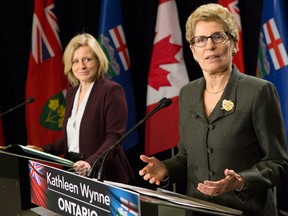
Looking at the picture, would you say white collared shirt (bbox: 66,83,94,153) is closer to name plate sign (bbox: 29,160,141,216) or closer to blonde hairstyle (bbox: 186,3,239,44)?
name plate sign (bbox: 29,160,141,216)

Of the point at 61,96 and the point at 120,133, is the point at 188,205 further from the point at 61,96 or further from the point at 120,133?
the point at 61,96

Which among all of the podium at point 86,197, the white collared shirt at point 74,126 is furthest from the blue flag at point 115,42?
the podium at point 86,197

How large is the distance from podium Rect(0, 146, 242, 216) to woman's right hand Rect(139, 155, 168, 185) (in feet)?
0.48

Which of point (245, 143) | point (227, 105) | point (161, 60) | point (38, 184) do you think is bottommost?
point (38, 184)

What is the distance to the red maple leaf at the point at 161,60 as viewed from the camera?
358 centimetres

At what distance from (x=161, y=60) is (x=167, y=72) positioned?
0.12 m

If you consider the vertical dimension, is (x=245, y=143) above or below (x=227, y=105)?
below

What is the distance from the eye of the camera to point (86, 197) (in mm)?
1221

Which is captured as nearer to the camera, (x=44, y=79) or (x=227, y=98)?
(x=227, y=98)

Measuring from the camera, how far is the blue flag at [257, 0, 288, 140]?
306cm

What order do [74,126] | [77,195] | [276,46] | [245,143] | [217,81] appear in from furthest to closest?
[276,46] < [74,126] < [217,81] < [245,143] < [77,195]

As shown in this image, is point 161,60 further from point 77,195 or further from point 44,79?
A: point 77,195

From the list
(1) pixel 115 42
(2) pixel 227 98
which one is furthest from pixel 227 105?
(1) pixel 115 42

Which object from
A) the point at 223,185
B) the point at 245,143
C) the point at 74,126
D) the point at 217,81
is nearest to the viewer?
the point at 223,185
